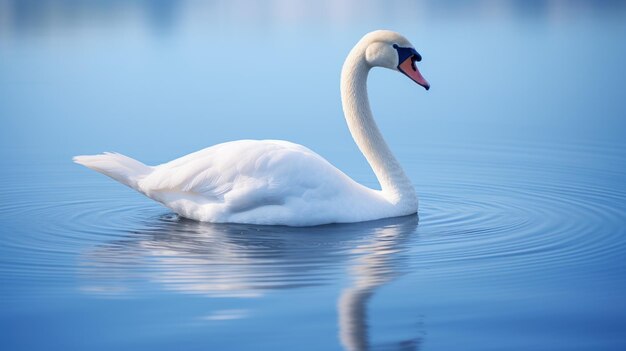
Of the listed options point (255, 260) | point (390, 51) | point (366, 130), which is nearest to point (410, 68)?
point (390, 51)

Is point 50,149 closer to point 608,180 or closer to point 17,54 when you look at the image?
point 608,180

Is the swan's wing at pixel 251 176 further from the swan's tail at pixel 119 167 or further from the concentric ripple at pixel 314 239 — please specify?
the concentric ripple at pixel 314 239

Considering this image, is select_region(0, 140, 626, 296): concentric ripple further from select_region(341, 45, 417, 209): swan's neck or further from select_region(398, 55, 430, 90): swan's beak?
select_region(398, 55, 430, 90): swan's beak

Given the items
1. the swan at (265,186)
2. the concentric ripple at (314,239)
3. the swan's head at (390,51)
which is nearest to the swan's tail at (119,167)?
the swan at (265,186)

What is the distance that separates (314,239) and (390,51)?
1899 mm

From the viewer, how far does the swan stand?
8.61 metres

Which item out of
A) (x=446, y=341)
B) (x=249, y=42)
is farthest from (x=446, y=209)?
(x=249, y=42)

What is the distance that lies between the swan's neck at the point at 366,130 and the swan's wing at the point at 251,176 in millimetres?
528

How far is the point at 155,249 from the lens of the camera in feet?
25.9

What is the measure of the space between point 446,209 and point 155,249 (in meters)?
2.54

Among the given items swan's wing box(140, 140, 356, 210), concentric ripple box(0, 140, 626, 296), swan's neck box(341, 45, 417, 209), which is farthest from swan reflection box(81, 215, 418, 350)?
swan's neck box(341, 45, 417, 209)

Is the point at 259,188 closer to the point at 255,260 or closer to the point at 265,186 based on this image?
the point at 265,186

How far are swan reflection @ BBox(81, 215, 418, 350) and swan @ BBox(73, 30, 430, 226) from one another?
0.35 ft

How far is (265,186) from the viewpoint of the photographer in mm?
8586
